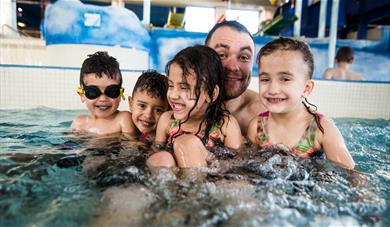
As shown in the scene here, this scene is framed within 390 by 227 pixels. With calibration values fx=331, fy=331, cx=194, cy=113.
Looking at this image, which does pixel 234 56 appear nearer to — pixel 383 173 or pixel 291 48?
pixel 291 48

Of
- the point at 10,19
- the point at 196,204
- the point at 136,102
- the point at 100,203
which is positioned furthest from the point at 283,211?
the point at 10,19

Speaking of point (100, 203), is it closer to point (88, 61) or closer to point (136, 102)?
point (136, 102)

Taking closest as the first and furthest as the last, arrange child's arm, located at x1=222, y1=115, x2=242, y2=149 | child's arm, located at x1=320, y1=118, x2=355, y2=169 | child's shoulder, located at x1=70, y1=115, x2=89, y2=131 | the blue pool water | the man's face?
the blue pool water → child's arm, located at x1=320, y1=118, x2=355, y2=169 → child's arm, located at x1=222, y1=115, x2=242, y2=149 → the man's face → child's shoulder, located at x1=70, y1=115, x2=89, y2=131

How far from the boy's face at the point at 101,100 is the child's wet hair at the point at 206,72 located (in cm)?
77

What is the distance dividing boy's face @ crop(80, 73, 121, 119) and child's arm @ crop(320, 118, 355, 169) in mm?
1603

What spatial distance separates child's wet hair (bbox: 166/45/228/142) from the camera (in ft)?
6.39

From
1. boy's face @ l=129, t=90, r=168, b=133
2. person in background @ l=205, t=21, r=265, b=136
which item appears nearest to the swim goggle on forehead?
boy's face @ l=129, t=90, r=168, b=133

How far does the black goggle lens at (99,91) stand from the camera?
101 inches

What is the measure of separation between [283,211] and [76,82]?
4442 mm

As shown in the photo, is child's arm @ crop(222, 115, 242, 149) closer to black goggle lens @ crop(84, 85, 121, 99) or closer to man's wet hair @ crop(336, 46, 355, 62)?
black goggle lens @ crop(84, 85, 121, 99)

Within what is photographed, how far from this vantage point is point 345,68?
19.9 feet

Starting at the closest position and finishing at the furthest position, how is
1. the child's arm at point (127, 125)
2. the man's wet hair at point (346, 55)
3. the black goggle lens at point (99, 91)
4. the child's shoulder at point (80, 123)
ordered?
the black goggle lens at point (99, 91) < the child's arm at point (127, 125) < the child's shoulder at point (80, 123) < the man's wet hair at point (346, 55)

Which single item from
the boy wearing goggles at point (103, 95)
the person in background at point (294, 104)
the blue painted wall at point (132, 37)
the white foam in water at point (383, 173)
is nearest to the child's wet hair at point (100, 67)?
the boy wearing goggles at point (103, 95)

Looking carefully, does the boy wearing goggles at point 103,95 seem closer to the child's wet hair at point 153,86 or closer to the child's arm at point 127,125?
the child's arm at point 127,125
